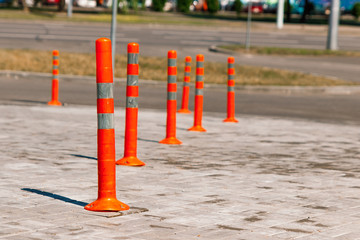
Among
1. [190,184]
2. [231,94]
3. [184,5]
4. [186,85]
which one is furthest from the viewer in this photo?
[184,5]

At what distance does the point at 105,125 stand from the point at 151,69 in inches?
655

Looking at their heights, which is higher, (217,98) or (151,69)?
(151,69)

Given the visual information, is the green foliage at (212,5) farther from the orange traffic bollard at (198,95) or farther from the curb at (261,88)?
the orange traffic bollard at (198,95)

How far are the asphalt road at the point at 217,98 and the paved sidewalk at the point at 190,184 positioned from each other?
3047 millimetres

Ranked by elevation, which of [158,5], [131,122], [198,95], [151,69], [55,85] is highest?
[158,5]

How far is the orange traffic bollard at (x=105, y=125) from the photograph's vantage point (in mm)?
6355

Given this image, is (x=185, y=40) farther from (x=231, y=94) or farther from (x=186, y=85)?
(x=231, y=94)

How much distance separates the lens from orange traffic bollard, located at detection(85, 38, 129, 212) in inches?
250

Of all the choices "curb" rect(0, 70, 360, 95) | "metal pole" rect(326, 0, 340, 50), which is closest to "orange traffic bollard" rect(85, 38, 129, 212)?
"curb" rect(0, 70, 360, 95)

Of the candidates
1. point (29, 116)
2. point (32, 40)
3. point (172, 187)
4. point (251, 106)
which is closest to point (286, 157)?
point (172, 187)

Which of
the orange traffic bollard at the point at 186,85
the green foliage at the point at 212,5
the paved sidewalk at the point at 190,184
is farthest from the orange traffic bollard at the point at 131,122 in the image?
the green foliage at the point at 212,5

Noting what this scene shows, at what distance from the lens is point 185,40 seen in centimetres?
3681

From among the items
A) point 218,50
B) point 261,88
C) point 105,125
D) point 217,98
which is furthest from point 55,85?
point 218,50

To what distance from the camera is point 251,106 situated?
1688 centimetres
